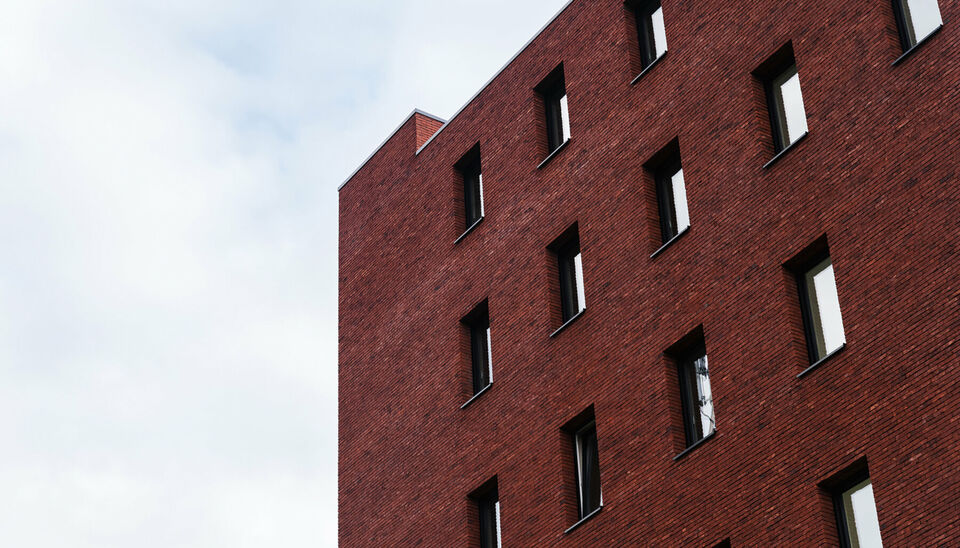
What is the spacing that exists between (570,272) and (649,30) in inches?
204

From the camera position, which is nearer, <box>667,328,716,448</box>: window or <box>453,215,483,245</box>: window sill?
<box>667,328,716,448</box>: window

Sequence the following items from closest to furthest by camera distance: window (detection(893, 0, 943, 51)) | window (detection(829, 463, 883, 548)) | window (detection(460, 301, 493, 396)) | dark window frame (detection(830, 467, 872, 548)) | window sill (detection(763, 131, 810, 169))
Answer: window (detection(829, 463, 883, 548)), dark window frame (detection(830, 467, 872, 548)), window (detection(893, 0, 943, 51)), window sill (detection(763, 131, 810, 169)), window (detection(460, 301, 493, 396))

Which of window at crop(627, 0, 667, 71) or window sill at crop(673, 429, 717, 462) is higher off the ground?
window at crop(627, 0, 667, 71)

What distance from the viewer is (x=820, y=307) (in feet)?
87.0

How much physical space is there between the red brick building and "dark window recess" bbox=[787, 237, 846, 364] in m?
0.05

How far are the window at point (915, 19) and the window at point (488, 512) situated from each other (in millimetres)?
11254

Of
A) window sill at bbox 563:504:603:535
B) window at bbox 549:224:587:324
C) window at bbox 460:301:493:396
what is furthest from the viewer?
window at bbox 460:301:493:396

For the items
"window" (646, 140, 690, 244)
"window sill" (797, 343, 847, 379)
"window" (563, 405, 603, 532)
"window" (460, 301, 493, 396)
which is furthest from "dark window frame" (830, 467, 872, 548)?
"window" (460, 301, 493, 396)

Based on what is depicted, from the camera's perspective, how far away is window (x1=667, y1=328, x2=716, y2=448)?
27812 millimetres

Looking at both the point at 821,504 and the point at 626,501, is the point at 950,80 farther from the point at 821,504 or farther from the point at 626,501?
the point at 626,501

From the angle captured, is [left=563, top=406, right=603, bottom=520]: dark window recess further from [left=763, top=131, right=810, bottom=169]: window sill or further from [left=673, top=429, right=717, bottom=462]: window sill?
[left=763, top=131, right=810, bottom=169]: window sill

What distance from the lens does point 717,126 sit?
29703 millimetres

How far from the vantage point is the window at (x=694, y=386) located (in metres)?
27.8

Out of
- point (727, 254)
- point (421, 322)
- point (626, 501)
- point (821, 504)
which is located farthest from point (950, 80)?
point (421, 322)
